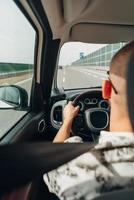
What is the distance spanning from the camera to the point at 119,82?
1909mm

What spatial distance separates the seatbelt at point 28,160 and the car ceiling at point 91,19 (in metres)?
1.67

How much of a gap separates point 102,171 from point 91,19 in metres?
3.21

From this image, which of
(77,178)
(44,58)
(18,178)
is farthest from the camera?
(44,58)

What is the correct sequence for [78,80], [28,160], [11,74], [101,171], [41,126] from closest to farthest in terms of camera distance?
[101,171] → [28,160] → [11,74] → [41,126] → [78,80]

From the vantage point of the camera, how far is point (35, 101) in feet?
17.9

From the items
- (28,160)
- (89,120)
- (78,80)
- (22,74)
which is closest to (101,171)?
(28,160)

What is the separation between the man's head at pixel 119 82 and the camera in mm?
1876

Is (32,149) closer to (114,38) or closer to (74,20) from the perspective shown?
(74,20)

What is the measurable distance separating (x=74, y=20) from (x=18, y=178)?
2.64m

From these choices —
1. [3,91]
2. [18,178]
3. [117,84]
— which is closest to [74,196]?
[117,84]

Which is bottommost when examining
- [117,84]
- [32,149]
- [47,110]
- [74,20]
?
[47,110]

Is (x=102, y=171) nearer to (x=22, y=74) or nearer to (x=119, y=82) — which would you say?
(x=119, y=82)

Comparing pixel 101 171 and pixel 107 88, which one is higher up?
pixel 107 88

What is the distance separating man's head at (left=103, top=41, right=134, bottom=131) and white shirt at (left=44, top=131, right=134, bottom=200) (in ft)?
0.44
